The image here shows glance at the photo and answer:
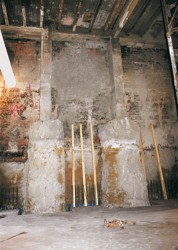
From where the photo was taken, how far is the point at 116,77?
605 centimetres

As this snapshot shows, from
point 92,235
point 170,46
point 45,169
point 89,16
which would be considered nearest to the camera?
point 92,235

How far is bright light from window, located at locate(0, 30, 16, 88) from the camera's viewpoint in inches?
162

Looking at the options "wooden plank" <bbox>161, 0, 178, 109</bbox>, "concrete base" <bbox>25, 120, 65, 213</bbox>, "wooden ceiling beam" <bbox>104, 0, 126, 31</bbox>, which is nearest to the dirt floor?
"concrete base" <bbox>25, 120, 65, 213</bbox>

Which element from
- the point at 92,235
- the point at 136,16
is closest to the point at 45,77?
the point at 136,16

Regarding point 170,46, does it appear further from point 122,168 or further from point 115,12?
point 122,168

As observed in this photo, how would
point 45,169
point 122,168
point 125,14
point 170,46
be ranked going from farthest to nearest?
point 125,14 < point 170,46 < point 122,168 < point 45,169

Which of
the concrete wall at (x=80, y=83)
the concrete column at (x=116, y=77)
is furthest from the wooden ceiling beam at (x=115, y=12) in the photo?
the concrete wall at (x=80, y=83)

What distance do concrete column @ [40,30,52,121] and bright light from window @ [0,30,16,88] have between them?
797 mm

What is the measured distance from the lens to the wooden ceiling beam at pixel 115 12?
5303mm

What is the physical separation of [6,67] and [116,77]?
2896 mm

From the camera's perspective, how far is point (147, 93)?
6492mm

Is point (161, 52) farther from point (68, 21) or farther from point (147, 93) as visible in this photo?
point (68, 21)

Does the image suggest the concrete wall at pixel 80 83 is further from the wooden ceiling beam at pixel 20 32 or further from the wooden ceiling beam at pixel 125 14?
the wooden ceiling beam at pixel 125 14

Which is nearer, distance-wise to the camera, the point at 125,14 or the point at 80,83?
the point at 125,14
